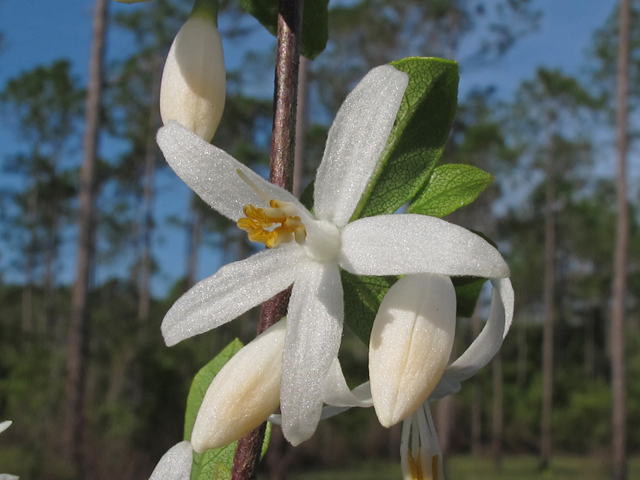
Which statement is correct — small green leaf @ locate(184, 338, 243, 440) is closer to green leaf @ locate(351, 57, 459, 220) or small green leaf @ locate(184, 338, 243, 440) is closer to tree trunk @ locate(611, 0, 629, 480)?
green leaf @ locate(351, 57, 459, 220)

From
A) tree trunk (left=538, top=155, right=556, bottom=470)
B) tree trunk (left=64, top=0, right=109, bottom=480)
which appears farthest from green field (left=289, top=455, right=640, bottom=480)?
→ tree trunk (left=64, top=0, right=109, bottom=480)

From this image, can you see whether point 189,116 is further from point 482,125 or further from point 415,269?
point 482,125

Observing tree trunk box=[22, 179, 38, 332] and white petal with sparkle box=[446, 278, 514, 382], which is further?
tree trunk box=[22, 179, 38, 332]

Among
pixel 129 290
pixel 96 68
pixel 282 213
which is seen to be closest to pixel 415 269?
pixel 282 213

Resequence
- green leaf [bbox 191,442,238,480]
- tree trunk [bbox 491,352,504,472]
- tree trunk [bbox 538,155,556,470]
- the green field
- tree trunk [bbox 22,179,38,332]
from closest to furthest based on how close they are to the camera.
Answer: green leaf [bbox 191,442,238,480] < the green field < tree trunk [bbox 538,155,556,470] < tree trunk [bbox 491,352,504,472] < tree trunk [bbox 22,179,38,332]

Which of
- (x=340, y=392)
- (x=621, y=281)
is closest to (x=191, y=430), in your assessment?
(x=340, y=392)

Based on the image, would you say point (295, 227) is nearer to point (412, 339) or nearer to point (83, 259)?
point (412, 339)
